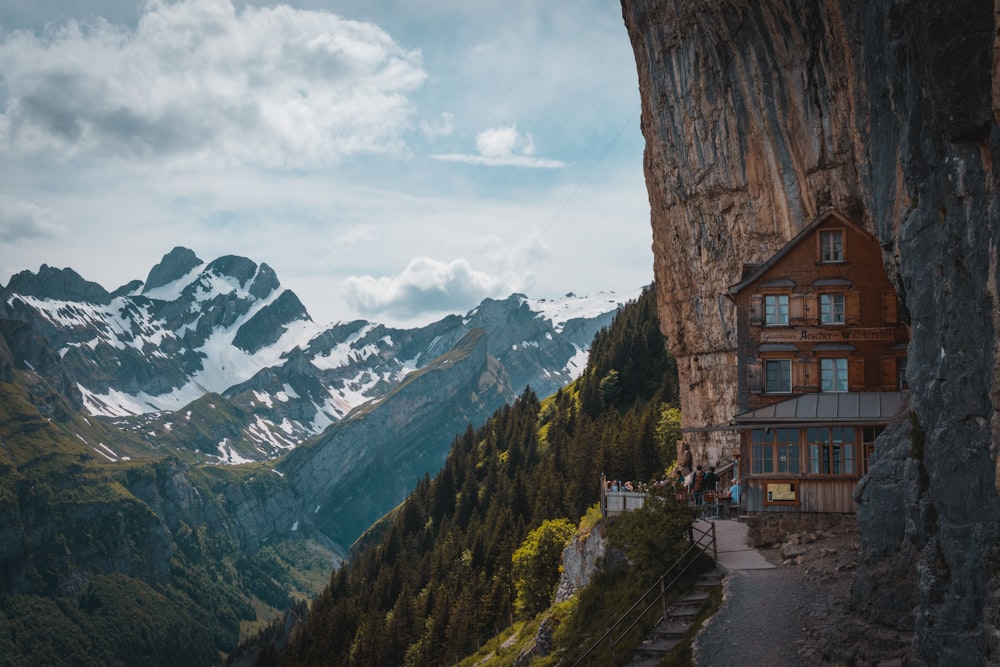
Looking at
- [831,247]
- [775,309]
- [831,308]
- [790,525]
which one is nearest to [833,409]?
[790,525]

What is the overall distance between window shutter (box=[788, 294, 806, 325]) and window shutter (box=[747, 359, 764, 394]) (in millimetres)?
2143

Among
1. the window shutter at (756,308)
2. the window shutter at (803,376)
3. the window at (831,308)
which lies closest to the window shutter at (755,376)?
the window shutter at (803,376)

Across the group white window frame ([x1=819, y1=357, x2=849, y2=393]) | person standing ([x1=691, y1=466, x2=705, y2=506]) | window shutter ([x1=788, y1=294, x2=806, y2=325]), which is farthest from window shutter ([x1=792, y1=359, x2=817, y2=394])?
person standing ([x1=691, y1=466, x2=705, y2=506])

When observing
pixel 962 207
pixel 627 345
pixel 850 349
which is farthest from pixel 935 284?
pixel 627 345

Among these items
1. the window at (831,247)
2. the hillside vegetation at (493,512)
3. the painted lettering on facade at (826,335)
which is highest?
the window at (831,247)

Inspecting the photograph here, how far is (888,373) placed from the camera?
38688mm

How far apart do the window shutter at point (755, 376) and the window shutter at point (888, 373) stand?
15.0ft

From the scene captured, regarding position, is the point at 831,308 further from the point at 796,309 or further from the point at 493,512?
the point at 493,512

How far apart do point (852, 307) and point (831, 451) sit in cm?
727

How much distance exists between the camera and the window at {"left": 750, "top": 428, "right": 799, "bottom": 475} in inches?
1395

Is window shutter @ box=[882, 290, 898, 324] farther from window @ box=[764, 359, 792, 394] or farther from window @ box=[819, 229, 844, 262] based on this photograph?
window @ box=[764, 359, 792, 394]

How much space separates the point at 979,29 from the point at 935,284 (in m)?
5.52

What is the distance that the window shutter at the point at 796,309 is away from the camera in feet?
131

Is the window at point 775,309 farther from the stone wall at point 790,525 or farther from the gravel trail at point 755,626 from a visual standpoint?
the gravel trail at point 755,626
